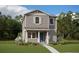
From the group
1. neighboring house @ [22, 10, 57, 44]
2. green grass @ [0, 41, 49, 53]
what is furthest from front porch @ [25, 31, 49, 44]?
green grass @ [0, 41, 49, 53]

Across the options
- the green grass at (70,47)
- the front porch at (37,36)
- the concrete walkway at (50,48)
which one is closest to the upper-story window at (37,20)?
the front porch at (37,36)

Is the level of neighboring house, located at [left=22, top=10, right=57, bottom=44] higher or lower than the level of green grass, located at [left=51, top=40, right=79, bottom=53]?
higher

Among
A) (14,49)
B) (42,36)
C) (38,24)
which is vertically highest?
(38,24)

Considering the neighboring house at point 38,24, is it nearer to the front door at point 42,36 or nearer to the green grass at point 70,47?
the front door at point 42,36

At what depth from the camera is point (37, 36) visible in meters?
7.98

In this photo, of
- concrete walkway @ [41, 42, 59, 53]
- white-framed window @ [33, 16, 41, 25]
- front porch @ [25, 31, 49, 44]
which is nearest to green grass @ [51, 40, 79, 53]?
concrete walkway @ [41, 42, 59, 53]

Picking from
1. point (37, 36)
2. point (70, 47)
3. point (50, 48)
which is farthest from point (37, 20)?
point (70, 47)

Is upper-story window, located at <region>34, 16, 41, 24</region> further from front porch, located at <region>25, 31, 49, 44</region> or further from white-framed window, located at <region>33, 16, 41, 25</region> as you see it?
front porch, located at <region>25, 31, 49, 44</region>

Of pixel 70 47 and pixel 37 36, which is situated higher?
pixel 37 36

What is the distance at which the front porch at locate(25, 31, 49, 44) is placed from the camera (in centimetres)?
798

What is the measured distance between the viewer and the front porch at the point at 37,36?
7.98 metres

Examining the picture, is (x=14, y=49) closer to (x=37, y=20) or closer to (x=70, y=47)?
(x=37, y=20)

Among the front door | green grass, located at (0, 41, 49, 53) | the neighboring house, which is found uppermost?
the neighboring house

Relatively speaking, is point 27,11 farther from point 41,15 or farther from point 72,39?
point 72,39
